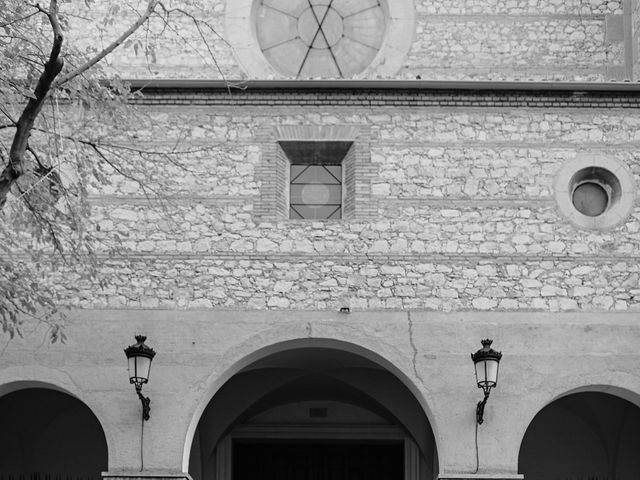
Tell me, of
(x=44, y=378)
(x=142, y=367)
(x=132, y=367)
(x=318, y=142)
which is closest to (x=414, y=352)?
(x=318, y=142)

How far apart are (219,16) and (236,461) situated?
6.37 m

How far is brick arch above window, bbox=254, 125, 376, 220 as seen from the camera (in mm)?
14766

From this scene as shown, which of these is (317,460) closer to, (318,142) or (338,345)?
(338,345)

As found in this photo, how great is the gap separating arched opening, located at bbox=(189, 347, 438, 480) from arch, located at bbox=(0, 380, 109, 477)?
154cm

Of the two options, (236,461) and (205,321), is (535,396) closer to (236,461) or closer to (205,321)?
(205,321)

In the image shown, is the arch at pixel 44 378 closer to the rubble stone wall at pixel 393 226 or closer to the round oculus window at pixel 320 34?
the rubble stone wall at pixel 393 226

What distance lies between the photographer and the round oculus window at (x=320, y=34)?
1789 cm

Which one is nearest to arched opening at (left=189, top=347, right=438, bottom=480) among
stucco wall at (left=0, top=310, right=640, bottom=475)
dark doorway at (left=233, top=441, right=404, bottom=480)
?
dark doorway at (left=233, top=441, right=404, bottom=480)

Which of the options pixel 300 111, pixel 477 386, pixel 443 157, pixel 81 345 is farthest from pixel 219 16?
pixel 477 386

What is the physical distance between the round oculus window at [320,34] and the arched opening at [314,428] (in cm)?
437

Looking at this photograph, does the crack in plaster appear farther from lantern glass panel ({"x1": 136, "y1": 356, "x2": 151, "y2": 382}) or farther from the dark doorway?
the dark doorway

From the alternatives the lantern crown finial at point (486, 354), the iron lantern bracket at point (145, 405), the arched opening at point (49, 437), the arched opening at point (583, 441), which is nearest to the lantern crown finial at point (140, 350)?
the iron lantern bracket at point (145, 405)

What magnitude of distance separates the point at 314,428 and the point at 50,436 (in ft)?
12.4

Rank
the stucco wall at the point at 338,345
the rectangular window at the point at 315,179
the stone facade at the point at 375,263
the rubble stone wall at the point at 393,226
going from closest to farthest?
the stucco wall at the point at 338,345
the stone facade at the point at 375,263
the rubble stone wall at the point at 393,226
the rectangular window at the point at 315,179
